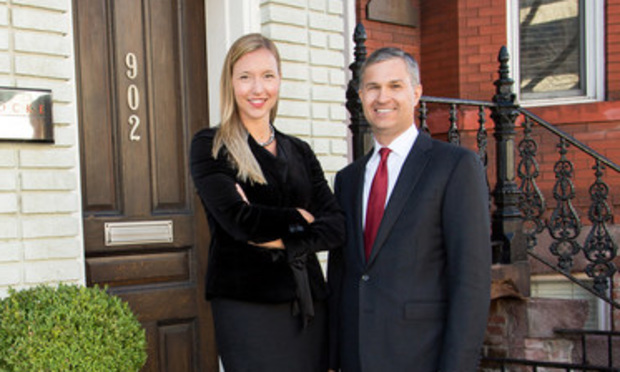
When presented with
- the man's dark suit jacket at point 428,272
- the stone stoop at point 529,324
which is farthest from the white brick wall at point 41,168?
the stone stoop at point 529,324

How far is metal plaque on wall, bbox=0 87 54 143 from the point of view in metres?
2.95

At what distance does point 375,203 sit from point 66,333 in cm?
136

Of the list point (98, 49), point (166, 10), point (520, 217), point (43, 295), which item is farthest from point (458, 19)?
point (43, 295)

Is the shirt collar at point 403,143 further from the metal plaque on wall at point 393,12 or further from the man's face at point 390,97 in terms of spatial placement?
the metal plaque on wall at point 393,12

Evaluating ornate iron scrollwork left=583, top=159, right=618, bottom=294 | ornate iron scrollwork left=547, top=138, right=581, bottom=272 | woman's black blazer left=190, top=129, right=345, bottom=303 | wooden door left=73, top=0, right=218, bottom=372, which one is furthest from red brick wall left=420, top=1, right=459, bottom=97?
woman's black blazer left=190, top=129, right=345, bottom=303

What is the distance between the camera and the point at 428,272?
212cm

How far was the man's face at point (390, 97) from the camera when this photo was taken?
228cm

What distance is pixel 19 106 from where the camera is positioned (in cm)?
299

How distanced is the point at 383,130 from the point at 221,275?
85 centimetres

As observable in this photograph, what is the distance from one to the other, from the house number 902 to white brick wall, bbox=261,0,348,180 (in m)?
0.91

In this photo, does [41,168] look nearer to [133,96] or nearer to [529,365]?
[133,96]

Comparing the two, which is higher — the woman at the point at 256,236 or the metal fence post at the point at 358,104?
the metal fence post at the point at 358,104

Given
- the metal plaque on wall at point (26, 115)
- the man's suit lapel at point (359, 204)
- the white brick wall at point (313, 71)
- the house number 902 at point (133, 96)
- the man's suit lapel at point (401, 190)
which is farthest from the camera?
the white brick wall at point (313, 71)

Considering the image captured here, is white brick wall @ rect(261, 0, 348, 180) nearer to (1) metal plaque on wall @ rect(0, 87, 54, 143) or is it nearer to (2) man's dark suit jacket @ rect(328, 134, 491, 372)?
(1) metal plaque on wall @ rect(0, 87, 54, 143)
